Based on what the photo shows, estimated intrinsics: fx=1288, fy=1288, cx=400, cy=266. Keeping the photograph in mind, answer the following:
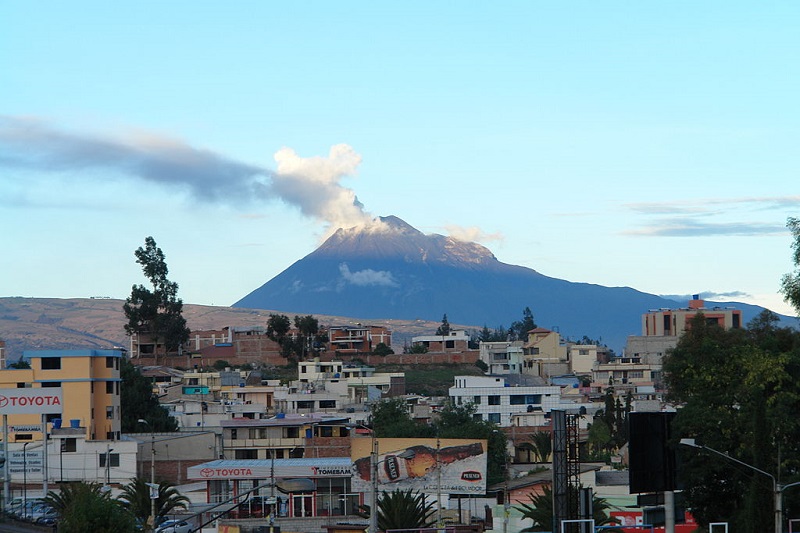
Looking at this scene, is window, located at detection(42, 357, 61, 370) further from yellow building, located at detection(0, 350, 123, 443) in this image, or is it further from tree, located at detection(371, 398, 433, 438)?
tree, located at detection(371, 398, 433, 438)

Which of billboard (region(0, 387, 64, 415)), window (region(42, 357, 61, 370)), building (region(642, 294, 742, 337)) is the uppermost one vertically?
building (region(642, 294, 742, 337))

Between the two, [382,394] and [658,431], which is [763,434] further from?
[382,394]

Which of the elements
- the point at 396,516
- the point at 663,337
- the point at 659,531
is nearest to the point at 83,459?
the point at 396,516

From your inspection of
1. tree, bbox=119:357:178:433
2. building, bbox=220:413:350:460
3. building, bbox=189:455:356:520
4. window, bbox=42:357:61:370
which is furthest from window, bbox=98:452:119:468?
tree, bbox=119:357:178:433

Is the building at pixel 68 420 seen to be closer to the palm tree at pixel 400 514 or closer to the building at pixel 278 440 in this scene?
the building at pixel 278 440

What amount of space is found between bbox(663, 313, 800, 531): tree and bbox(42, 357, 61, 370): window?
1884 inches

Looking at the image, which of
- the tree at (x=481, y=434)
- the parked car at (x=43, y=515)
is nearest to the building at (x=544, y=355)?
the tree at (x=481, y=434)

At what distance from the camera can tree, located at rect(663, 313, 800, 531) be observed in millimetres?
47750

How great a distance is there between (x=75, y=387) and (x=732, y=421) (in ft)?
168

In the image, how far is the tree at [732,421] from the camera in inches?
1880

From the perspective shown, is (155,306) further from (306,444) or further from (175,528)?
(175,528)

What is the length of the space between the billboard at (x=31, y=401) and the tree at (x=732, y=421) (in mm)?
41395

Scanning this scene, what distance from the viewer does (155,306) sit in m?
157

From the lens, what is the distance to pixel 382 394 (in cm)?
13125
